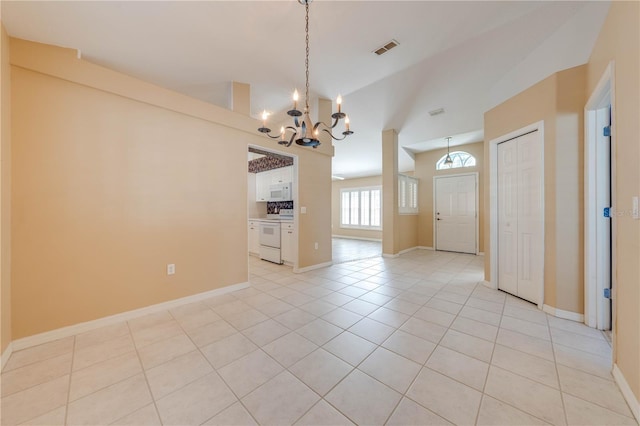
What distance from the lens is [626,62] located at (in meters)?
1.43

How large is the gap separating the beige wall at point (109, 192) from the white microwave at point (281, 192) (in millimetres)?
2115

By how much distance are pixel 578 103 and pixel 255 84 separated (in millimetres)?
3858

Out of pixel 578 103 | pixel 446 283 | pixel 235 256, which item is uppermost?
pixel 578 103

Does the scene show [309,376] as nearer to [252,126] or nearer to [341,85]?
[252,126]

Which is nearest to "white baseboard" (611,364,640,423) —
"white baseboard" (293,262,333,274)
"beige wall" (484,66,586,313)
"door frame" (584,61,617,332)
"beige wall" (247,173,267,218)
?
"door frame" (584,61,617,332)

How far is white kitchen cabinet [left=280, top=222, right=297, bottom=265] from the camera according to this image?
439cm

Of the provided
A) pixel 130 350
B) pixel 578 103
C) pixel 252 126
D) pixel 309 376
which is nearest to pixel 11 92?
pixel 252 126

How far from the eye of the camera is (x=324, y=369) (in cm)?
162

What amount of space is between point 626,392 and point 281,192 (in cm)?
522

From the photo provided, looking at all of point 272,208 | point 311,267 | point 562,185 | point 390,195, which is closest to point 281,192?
point 272,208

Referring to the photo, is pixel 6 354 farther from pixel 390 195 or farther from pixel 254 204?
pixel 390 195

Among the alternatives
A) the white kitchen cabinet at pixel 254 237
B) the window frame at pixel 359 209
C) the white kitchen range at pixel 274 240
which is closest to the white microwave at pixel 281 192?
the white kitchen range at pixel 274 240

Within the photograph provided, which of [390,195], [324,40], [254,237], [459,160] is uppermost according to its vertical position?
[324,40]

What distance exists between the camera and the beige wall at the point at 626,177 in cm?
130
